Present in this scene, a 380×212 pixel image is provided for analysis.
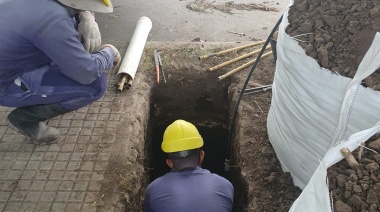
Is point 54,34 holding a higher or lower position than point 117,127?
higher

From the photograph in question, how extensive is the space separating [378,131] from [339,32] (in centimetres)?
80

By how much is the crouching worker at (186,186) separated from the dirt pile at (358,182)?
103cm

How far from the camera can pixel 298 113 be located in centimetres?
233

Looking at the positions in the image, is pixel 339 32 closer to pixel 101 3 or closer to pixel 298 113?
pixel 298 113

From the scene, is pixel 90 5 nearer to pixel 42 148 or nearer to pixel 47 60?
pixel 47 60

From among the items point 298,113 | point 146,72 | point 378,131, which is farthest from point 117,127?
point 378,131

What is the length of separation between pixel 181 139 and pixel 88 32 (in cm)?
117

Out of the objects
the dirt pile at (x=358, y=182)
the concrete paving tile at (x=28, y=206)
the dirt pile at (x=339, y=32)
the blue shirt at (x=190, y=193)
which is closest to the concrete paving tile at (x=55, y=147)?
the concrete paving tile at (x=28, y=206)

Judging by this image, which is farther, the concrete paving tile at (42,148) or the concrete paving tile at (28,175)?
the concrete paving tile at (42,148)

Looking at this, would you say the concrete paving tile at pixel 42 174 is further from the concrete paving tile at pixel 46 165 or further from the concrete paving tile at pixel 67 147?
the concrete paving tile at pixel 67 147

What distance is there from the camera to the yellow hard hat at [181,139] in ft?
9.24

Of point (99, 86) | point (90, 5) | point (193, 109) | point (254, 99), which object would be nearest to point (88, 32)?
point (90, 5)

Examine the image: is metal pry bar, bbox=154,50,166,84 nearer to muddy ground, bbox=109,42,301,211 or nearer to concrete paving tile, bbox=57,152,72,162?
muddy ground, bbox=109,42,301,211

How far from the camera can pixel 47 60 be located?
2799mm
